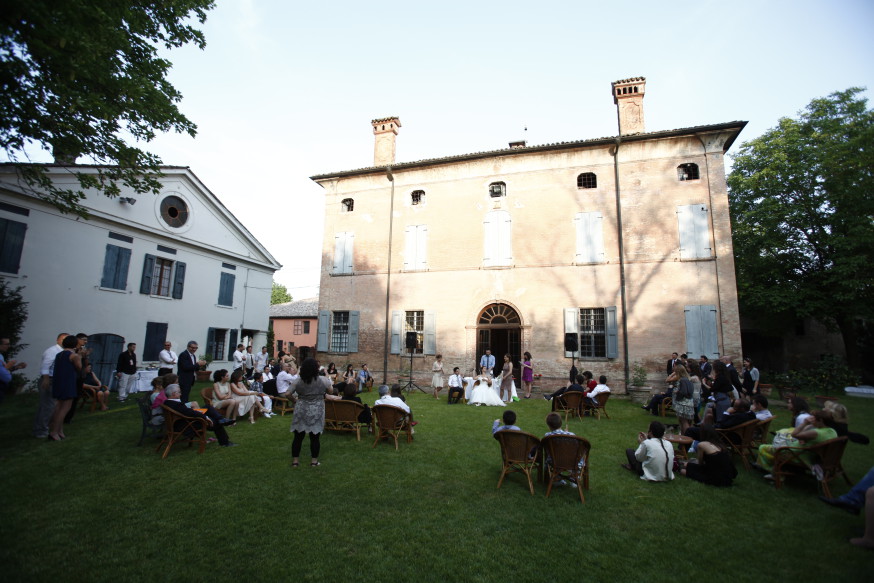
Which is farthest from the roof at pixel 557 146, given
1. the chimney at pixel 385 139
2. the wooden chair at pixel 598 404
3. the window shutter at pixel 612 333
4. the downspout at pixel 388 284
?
the wooden chair at pixel 598 404

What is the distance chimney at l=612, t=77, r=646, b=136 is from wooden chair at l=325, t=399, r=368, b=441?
46.2 ft

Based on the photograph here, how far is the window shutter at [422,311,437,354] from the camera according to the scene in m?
15.8

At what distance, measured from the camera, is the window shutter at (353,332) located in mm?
16797

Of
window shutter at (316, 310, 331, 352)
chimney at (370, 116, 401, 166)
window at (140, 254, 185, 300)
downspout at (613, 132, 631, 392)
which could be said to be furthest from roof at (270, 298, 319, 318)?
downspout at (613, 132, 631, 392)

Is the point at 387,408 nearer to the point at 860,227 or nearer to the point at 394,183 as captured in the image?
the point at 394,183

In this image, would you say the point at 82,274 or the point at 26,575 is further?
the point at 82,274

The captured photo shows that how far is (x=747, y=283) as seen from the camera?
19.0m

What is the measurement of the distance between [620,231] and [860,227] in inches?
395

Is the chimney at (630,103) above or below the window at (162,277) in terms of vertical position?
above

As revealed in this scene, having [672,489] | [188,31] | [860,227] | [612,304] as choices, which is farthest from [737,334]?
[188,31]

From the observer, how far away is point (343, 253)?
57.8 ft

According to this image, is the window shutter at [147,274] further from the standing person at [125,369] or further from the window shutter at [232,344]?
the standing person at [125,369]

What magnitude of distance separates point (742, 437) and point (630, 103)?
13307mm

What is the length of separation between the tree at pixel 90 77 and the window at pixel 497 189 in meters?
10.5
